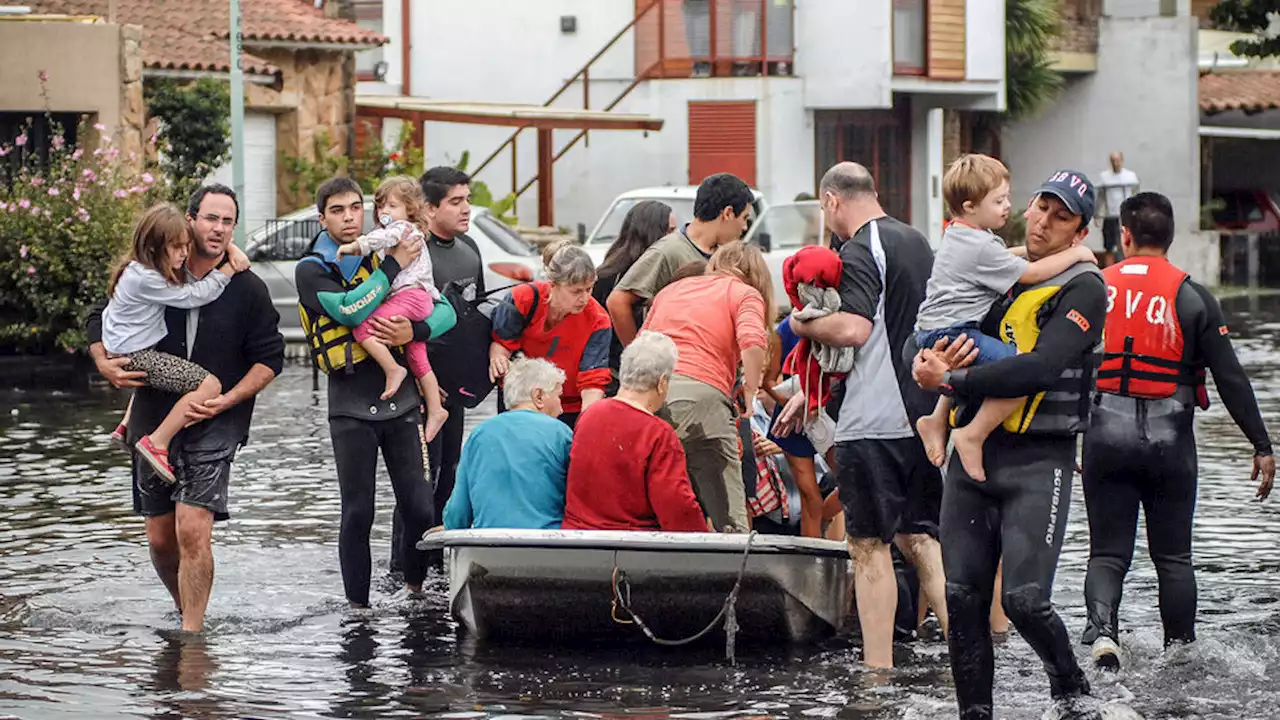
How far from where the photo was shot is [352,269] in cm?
964

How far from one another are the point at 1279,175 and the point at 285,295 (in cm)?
2885

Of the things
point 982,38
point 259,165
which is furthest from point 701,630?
point 982,38

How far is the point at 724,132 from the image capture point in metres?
37.7

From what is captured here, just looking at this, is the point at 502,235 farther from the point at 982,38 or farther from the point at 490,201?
the point at 982,38

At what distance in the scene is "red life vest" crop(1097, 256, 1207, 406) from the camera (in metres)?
8.59

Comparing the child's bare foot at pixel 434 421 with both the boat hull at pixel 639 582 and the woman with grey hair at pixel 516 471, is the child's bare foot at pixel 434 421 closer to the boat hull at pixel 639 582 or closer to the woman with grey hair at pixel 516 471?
the woman with grey hair at pixel 516 471

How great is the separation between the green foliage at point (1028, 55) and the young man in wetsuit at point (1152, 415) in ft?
109

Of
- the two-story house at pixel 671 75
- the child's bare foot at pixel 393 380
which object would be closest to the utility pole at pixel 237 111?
the two-story house at pixel 671 75

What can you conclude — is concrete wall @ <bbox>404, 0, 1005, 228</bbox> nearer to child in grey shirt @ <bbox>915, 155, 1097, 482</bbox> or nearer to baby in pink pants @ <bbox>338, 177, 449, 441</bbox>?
baby in pink pants @ <bbox>338, 177, 449, 441</bbox>

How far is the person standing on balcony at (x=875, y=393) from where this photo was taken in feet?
27.4

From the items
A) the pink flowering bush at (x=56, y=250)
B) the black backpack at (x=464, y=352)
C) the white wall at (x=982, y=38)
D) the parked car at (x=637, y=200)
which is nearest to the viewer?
the black backpack at (x=464, y=352)

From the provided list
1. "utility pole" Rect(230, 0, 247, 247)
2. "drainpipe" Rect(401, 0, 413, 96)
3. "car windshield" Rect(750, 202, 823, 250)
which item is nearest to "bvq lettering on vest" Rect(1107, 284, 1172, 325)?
"utility pole" Rect(230, 0, 247, 247)

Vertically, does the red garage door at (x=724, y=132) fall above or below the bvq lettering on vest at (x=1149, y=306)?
above

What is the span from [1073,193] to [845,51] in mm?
31247
